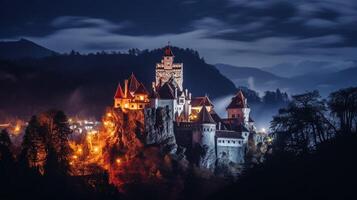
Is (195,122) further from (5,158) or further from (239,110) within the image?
(5,158)

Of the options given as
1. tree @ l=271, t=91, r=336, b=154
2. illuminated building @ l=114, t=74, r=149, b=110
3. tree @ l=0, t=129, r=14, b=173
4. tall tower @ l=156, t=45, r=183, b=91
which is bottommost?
tree @ l=0, t=129, r=14, b=173

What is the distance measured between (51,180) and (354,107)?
40618 mm

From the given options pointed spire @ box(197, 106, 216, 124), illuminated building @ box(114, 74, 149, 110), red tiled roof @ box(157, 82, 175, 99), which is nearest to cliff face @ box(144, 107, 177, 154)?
red tiled roof @ box(157, 82, 175, 99)

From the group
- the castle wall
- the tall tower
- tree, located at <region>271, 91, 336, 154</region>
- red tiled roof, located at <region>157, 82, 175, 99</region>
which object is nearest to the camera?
tree, located at <region>271, 91, 336, 154</region>

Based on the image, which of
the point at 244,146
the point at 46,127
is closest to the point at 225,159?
the point at 244,146

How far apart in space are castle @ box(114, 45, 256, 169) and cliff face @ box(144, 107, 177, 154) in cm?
143

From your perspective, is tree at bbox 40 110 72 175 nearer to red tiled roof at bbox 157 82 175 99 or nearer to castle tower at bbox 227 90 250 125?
red tiled roof at bbox 157 82 175 99

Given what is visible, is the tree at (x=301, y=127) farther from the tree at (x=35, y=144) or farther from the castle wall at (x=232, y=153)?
the castle wall at (x=232, y=153)

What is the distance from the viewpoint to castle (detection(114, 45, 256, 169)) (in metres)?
116

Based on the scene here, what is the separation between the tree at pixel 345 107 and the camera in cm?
6378

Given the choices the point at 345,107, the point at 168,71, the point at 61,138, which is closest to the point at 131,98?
the point at 168,71

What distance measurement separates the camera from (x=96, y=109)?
181 m

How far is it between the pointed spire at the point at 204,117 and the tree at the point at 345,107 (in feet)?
159

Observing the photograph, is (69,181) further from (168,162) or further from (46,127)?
(168,162)
